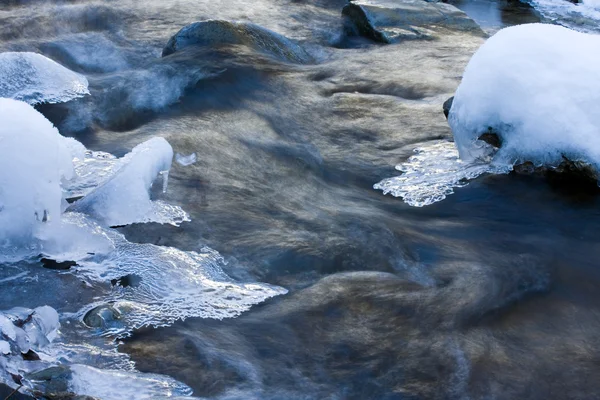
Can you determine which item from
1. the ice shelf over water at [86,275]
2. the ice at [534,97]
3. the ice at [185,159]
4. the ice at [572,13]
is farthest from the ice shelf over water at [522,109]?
the ice at [572,13]

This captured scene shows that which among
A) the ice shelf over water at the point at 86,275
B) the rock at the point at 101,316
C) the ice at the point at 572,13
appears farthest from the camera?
the ice at the point at 572,13

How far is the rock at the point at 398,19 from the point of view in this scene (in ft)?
25.3

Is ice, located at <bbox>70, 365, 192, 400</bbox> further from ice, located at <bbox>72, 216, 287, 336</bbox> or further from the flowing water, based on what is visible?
ice, located at <bbox>72, 216, 287, 336</bbox>

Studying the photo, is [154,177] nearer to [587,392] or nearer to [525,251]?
[525,251]

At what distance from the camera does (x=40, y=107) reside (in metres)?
5.54

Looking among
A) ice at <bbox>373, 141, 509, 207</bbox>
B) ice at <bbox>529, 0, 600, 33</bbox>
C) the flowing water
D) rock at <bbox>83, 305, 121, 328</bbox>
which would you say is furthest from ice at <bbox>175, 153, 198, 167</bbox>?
ice at <bbox>529, 0, 600, 33</bbox>

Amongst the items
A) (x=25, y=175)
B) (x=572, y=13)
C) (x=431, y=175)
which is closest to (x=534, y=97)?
(x=431, y=175)

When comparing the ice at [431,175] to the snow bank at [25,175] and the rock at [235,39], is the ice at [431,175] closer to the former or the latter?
the snow bank at [25,175]

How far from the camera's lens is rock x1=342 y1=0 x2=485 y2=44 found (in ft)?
25.3

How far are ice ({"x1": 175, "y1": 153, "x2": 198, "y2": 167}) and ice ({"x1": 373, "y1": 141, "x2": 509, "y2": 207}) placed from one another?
106 centimetres

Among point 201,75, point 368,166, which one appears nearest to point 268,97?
point 201,75

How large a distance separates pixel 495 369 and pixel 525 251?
1.09 meters

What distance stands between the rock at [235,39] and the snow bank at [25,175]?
9.32 feet

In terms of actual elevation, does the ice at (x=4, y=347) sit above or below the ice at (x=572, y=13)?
above
